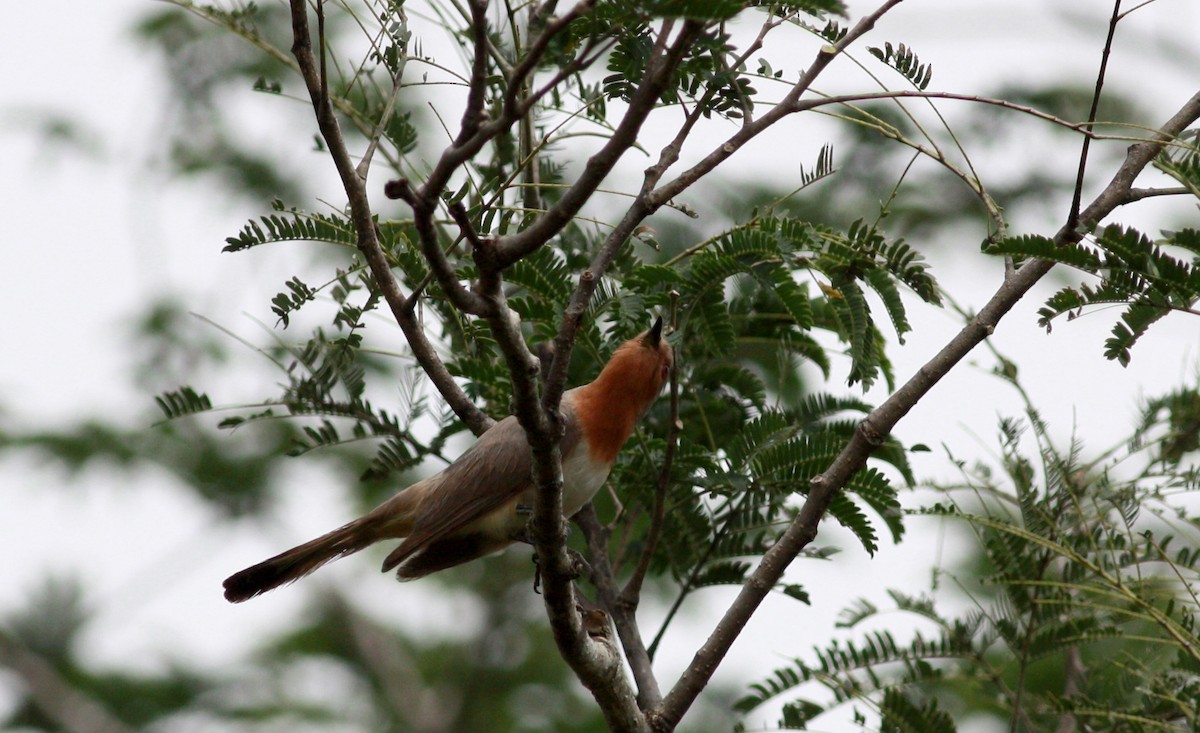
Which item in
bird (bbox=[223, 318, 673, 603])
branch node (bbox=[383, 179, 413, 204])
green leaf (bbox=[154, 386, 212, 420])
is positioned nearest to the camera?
branch node (bbox=[383, 179, 413, 204])

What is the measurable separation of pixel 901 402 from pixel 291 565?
282cm

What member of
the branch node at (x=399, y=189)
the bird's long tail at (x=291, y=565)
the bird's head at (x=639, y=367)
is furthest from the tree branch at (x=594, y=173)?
the bird's long tail at (x=291, y=565)

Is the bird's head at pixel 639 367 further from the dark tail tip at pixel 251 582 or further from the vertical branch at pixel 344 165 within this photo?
the dark tail tip at pixel 251 582

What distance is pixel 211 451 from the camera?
982 centimetres

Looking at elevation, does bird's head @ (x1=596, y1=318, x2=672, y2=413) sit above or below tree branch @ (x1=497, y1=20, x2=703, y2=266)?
above

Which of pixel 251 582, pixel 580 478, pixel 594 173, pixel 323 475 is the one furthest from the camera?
pixel 323 475

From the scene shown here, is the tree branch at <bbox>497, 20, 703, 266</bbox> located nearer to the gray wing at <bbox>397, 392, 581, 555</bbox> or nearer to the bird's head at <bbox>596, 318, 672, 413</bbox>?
the bird's head at <bbox>596, 318, 672, 413</bbox>

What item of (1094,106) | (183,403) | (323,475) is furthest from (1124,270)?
(323,475)

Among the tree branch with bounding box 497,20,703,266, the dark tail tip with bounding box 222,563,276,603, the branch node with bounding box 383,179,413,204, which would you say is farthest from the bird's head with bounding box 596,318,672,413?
the branch node with bounding box 383,179,413,204

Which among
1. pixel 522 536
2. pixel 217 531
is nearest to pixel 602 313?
pixel 522 536

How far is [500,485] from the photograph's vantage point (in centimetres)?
461

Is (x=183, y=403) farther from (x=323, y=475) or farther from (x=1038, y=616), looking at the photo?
(x=323, y=475)

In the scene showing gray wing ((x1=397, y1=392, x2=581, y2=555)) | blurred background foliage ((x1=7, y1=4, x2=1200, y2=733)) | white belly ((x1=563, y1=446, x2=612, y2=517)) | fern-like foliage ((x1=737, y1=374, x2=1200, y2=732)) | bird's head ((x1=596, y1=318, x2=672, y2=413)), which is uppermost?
blurred background foliage ((x1=7, y1=4, x2=1200, y2=733))

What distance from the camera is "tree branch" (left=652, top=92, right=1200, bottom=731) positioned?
339 cm
